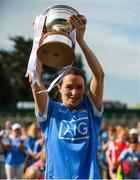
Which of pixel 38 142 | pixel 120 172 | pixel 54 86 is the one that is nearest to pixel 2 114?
pixel 38 142

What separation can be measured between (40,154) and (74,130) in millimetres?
9015

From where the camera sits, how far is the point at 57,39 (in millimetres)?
4344

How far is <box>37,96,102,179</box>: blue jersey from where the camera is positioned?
4387 mm

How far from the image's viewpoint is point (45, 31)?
178 inches

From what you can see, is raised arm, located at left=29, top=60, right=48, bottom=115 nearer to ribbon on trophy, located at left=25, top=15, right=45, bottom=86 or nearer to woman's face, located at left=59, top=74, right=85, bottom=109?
ribbon on trophy, located at left=25, top=15, right=45, bottom=86

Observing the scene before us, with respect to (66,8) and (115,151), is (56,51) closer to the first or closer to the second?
(66,8)

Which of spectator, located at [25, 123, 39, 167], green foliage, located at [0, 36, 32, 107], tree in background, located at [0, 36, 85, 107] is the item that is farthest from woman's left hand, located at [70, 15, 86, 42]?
green foliage, located at [0, 36, 32, 107]

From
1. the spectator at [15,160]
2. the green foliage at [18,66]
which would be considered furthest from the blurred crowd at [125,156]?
the green foliage at [18,66]

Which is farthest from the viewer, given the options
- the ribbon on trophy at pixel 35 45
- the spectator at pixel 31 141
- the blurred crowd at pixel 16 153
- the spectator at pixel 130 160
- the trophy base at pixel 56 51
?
the spectator at pixel 31 141

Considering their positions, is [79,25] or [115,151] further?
[115,151]

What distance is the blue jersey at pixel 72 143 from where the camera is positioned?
4.39 metres

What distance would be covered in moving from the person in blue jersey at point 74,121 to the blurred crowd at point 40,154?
6.42 metres

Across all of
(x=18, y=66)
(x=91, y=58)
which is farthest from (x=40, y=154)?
(x=18, y=66)

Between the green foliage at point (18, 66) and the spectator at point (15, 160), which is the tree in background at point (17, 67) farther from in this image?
the spectator at point (15, 160)
